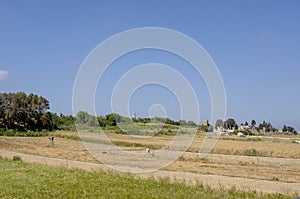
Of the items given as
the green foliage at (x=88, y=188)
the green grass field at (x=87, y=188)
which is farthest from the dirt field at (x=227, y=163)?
the green grass field at (x=87, y=188)

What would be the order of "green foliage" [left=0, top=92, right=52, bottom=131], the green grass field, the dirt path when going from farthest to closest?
1. "green foliage" [left=0, top=92, right=52, bottom=131]
2. the dirt path
3. the green grass field

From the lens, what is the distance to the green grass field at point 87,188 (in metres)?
10.2

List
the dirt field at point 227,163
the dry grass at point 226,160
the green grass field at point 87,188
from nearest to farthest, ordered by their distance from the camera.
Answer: the green grass field at point 87,188, the dirt field at point 227,163, the dry grass at point 226,160

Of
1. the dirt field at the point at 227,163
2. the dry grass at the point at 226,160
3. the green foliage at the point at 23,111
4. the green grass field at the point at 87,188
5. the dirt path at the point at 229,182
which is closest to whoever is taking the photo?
the green grass field at the point at 87,188

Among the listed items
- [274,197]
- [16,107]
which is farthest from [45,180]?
[16,107]

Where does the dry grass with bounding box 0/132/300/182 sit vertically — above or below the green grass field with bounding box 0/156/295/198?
below

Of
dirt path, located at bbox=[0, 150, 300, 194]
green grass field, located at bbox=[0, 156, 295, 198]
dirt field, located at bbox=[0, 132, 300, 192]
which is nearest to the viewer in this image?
green grass field, located at bbox=[0, 156, 295, 198]

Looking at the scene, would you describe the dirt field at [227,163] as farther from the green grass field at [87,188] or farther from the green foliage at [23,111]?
the green foliage at [23,111]

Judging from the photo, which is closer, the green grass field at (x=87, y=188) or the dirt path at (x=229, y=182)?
the green grass field at (x=87, y=188)

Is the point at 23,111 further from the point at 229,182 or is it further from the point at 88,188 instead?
the point at 88,188

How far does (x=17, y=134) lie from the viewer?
68562mm

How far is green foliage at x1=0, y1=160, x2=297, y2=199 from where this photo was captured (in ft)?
33.6

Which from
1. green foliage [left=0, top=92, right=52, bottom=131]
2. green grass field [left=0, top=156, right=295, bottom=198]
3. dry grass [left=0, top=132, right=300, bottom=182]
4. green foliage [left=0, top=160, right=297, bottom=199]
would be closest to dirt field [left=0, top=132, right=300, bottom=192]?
dry grass [left=0, top=132, right=300, bottom=182]

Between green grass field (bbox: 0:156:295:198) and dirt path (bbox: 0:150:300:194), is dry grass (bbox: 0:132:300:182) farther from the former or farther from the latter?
green grass field (bbox: 0:156:295:198)
